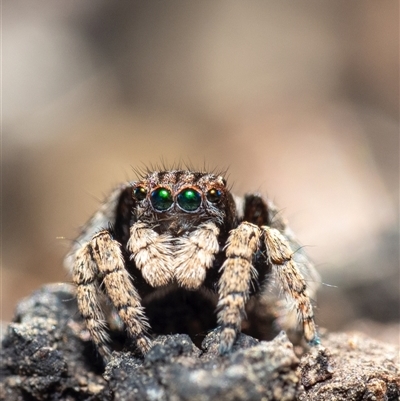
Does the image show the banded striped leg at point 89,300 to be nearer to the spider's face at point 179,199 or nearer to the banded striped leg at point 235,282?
the spider's face at point 179,199

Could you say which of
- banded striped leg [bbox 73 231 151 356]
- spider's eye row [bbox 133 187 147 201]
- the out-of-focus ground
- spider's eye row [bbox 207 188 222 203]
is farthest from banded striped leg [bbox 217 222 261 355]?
the out-of-focus ground

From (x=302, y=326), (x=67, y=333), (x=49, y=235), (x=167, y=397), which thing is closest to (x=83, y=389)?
(x=67, y=333)

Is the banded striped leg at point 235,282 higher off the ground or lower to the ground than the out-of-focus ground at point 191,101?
lower

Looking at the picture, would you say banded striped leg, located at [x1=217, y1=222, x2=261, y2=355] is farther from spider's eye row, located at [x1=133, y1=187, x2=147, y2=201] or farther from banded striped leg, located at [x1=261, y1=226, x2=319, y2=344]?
spider's eye row, located at [x1=133, y1=187, x2=147, y2=201]

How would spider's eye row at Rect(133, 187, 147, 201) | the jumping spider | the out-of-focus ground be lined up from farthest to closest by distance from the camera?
the out-of-focus ground, spider's eye row at Rect(133, 187, 147, 201), the jumping spider

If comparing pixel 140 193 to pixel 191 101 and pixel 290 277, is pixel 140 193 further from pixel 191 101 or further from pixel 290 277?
pixel 191 101

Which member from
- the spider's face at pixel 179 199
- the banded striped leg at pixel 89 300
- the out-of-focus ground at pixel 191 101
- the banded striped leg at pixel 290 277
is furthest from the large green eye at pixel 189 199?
the out-of-focus ground at pixel 191 101

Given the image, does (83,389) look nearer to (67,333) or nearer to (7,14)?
(67,333)

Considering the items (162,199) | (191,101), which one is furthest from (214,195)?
(191,101)
